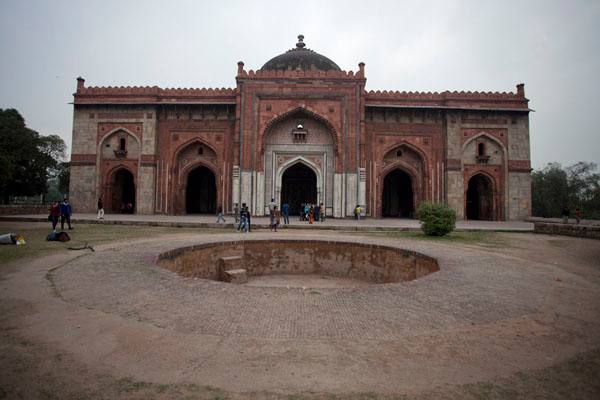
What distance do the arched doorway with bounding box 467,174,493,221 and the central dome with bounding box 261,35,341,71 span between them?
12387mm

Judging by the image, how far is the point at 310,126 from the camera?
1909 cm

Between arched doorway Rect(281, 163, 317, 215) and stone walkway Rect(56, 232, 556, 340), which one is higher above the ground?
arched doorway Rect(281, 163, 317, 215)

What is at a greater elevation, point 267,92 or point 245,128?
point 267,92

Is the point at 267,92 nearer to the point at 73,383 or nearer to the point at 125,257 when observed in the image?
the point at 125,257

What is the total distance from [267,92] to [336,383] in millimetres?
18224

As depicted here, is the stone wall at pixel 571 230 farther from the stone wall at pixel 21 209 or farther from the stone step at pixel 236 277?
the stone wall at pixel 21 209

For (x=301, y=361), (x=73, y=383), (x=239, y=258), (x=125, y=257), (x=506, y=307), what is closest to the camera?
(x=73, y=383)

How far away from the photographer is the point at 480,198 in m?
20.9

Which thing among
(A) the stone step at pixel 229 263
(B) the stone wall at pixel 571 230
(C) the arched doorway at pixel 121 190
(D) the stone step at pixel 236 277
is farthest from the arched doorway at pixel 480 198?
(C) the arched doorway at pixel 121 190

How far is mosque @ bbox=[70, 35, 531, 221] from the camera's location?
61.4ft

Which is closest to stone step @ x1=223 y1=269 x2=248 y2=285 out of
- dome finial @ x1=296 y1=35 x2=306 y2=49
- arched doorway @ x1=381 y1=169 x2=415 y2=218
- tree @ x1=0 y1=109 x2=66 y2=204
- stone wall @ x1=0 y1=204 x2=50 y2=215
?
stone wall @ x1=0 y1=204 x2=50 y2=215

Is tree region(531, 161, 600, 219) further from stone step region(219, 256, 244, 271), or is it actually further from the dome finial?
stone step region(219, 256, 244, 271)

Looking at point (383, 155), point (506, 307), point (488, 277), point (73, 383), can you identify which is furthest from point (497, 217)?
point (73, 383)

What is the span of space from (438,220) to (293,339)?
919cm
